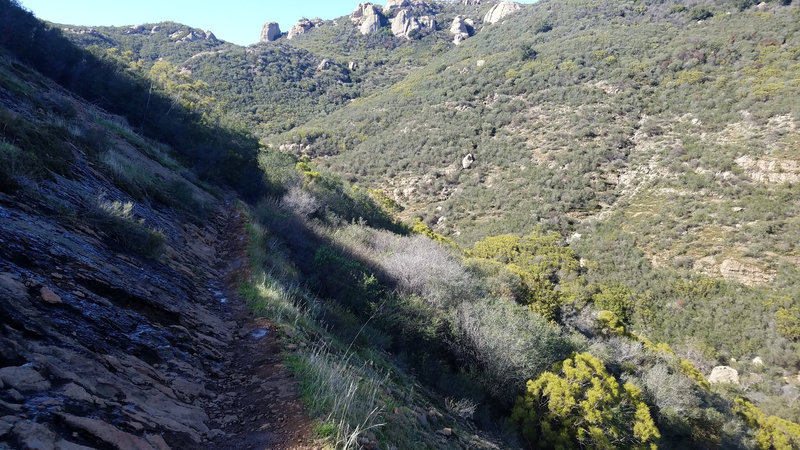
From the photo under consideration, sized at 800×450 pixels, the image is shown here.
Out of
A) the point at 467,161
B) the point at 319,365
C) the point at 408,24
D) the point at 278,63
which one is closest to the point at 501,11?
the point at 408,24

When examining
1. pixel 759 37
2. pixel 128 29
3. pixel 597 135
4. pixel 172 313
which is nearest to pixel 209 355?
pixel 172 313

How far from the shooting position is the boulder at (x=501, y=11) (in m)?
77.0

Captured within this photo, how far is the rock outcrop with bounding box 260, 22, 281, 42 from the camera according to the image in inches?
3784

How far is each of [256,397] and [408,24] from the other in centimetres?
9732

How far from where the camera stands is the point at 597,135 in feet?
103

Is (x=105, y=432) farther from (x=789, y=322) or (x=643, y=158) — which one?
(x=643, y=158)

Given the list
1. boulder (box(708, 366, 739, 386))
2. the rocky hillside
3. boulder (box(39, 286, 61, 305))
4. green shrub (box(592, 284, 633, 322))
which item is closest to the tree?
the rocky hillside

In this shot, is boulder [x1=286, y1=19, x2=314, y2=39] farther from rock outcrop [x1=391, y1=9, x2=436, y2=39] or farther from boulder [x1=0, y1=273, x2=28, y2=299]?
boulder [x1=0, y1=273, x2=28, y2=299]

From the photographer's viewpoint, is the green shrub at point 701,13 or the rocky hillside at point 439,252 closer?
→ the rocky hillside at point 439,252

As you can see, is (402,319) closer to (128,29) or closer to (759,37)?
(759,37)

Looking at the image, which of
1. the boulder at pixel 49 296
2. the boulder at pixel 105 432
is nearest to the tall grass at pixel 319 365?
the boulder at pixel 105 432

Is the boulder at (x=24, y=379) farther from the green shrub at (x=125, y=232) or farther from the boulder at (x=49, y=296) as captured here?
the green shrub at (x=125, y=232)

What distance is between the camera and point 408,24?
3445 inches

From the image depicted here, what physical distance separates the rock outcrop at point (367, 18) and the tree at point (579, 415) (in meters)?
94.1
